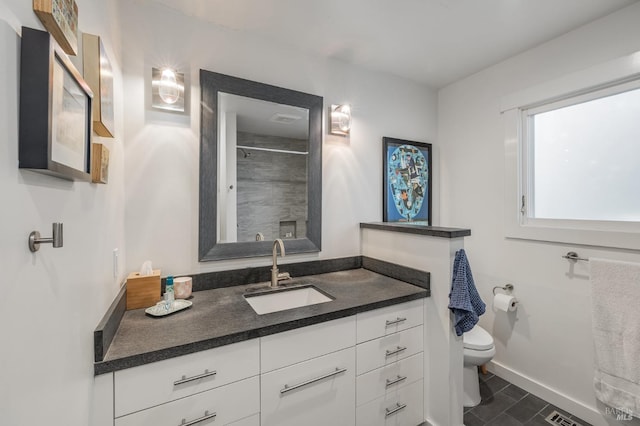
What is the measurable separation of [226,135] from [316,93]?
767 millimetres

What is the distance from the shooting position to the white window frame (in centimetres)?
161

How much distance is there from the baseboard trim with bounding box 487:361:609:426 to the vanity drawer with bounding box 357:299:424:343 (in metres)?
1.15

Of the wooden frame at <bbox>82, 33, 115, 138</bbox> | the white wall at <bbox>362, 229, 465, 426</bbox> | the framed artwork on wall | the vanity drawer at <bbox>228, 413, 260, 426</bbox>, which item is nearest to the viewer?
the wooden frame at <bbox>82, 33, 115, 138</bbox>

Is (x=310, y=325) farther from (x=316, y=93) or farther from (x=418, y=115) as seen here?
(x=418, y=115)

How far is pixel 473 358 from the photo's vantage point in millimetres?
1888

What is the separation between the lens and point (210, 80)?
1.68 meters

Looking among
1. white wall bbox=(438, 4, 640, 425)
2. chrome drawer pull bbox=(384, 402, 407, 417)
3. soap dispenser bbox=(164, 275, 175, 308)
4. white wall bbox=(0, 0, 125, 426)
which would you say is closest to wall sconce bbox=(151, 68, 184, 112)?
white wall bbox=(0, 0, 125, 426)

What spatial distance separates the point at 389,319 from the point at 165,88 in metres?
1.78

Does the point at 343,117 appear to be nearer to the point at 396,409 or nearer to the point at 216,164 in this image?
the point at 216,164

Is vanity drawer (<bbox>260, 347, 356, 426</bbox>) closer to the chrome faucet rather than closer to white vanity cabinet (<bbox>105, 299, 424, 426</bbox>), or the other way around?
white vanity cabinet (<bbox>105, 299, 424, 426</bbox>)

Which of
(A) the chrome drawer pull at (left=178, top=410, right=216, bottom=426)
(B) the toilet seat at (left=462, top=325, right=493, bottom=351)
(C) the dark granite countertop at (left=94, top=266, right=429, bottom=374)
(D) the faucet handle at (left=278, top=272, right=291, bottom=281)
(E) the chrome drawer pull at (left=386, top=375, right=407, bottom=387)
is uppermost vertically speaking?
(D) the faucet handle at (left=278, top=272, right=291, bottom=281)

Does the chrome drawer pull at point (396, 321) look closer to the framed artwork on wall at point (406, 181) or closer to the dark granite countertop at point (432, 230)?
the dark granite countertop at point (432, 230)

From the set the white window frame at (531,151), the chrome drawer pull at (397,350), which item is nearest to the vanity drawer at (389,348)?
the chrome drawer pull at (397,350)

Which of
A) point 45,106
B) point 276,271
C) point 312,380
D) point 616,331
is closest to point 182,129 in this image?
point 276,271
